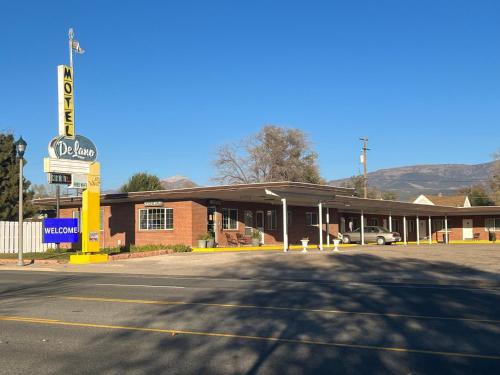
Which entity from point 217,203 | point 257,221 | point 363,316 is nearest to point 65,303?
point 363,316

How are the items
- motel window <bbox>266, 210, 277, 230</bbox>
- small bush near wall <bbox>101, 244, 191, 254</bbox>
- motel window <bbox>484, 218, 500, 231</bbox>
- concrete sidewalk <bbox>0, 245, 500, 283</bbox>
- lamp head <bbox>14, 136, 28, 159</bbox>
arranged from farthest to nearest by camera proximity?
motel window <bbox>484, 218, 500, 231</bbox> → motel window <bbox>266, 210, 277, 230</bbox> → small bush near wall <bbox>101, 244, 191, 254</bbox> → lamp head <bbox>14, 136, 28, 159</bbox> → concrete sidewalk <bbox>0, 245, 500, 283</bbox>

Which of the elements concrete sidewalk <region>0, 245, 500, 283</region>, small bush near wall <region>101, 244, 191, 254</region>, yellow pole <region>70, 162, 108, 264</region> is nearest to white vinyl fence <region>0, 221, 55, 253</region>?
small bush near wall <region>101, 244, 191, 254</region>

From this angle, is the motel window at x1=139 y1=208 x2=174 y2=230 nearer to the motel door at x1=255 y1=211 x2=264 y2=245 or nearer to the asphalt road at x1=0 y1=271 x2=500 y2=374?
the motel door at x1=255 y1=211 x2=264 y2=245

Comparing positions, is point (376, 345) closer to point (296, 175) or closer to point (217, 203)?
point (217, 203)

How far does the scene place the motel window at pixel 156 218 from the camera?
3494cm

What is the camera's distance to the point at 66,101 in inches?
1094

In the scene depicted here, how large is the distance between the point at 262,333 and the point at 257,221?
29.9 m

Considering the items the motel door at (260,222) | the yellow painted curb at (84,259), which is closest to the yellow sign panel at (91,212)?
the yellow painted curb at (84,259)

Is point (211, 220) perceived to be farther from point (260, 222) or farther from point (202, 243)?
point (260, 222)

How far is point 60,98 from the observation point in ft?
90.7

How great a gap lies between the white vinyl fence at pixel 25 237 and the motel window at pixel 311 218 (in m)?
19.2

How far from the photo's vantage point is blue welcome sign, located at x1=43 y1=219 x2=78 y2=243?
106 feet

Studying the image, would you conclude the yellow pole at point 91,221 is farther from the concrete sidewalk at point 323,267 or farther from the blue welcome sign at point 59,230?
the blue welcome sign at point 59,230

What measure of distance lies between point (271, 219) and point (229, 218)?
477 cm
